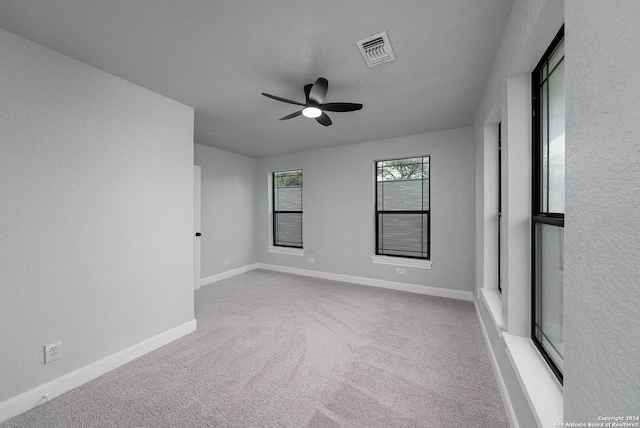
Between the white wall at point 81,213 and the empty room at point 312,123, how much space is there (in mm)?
13

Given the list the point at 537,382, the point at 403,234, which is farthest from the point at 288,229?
the point at 537,382

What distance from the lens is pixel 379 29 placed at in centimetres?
171

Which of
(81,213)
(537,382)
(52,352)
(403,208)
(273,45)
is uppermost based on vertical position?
(273,45)

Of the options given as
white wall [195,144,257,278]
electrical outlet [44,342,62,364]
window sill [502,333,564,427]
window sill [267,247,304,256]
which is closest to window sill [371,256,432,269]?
window sill [267,247,304,256]

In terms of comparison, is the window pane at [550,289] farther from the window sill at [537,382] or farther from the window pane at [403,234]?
the window pane at [403,234]

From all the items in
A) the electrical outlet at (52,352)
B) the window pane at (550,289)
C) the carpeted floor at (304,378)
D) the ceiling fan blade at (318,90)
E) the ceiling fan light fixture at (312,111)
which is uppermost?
the ceiling fan blade at (318,90)

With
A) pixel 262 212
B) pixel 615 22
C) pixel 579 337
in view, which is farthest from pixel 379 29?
pixel 262 212

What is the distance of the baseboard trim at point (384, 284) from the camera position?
3.90 m

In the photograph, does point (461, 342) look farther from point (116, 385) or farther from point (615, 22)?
point (116, 385)

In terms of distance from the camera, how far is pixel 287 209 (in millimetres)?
5762

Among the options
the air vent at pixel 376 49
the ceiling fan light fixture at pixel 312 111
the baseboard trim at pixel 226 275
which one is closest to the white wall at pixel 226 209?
the baseboard trim at pixel 226 275

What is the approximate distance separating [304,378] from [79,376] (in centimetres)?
174

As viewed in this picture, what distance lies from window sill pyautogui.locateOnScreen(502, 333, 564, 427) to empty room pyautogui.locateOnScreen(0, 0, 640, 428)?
0.04 ft

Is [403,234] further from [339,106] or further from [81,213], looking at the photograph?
[81,213]
